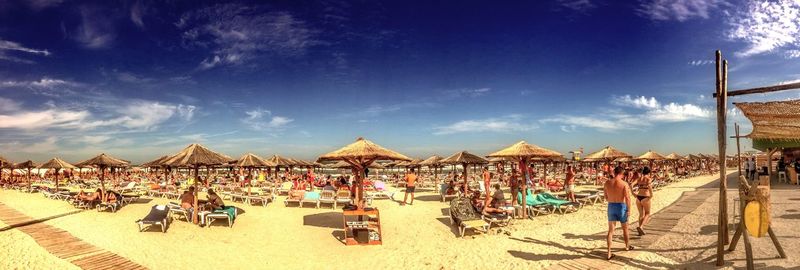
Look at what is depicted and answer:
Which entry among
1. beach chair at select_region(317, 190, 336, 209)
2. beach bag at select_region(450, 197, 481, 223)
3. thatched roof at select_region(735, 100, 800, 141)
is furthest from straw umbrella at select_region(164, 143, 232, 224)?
thatched roof at select_region(735, 100, 800, 141)

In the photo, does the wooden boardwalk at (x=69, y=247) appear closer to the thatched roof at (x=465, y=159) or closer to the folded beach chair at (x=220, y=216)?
the folded beach chair at (x=220, y=216)

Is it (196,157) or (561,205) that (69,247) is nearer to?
(196,157)

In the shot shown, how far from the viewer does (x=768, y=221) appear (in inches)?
223

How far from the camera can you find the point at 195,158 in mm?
11188

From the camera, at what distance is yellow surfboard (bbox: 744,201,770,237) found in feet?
18.5

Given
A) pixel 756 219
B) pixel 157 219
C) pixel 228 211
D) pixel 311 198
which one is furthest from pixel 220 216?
pixel 756 219

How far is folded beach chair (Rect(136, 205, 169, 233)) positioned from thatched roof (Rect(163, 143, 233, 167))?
1.38 metres

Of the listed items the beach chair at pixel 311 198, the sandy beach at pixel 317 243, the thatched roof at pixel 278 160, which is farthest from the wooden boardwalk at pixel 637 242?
the thatched roof at pixel 278 160

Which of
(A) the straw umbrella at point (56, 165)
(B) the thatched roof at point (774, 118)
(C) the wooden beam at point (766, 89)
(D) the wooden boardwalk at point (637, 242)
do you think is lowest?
(D) the wooden boardwalk at point (637, 242)

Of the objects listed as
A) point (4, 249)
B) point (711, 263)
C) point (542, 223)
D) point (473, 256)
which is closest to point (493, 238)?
point (473, 256)

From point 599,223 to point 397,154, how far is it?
559 centimetres

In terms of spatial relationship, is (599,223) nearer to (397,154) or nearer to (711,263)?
(711,263)

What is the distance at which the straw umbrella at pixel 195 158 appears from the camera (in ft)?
35.9

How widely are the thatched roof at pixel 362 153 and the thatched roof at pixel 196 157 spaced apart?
11.7ft
